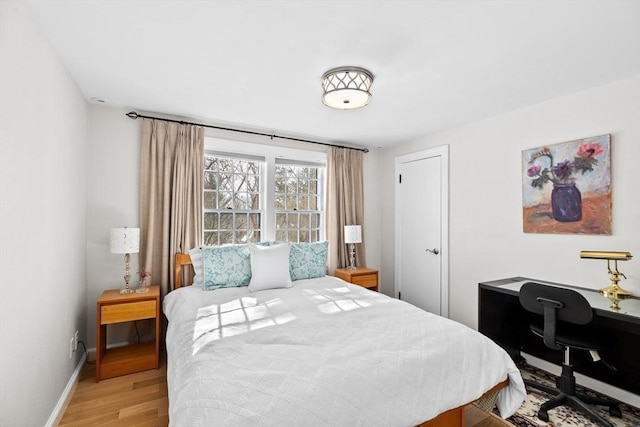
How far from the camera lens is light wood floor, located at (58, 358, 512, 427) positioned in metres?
2.07

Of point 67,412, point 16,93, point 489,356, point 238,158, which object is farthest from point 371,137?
point 67,412

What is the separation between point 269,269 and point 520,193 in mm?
2637

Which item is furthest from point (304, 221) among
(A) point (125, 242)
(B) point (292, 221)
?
(A) point (125, 242)

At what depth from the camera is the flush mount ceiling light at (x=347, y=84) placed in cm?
220

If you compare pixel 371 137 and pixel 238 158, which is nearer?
pixel 238 158

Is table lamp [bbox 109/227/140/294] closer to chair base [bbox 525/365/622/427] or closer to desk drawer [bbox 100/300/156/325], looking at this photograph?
desk drawer [bbox 100/300/156/325]

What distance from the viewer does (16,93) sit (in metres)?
1.49

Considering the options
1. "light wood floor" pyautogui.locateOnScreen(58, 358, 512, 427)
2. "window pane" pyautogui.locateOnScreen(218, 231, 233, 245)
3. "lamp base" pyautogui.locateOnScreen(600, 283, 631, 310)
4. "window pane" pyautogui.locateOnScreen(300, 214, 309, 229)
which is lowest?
"light wood floor" pyautogui.locateOnScreen(58, 358, 512, 427)

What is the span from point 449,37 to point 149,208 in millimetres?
3056

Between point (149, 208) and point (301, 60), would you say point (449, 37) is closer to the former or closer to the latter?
point (301, 60)

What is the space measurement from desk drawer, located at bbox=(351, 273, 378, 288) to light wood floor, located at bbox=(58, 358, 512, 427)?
1.88m

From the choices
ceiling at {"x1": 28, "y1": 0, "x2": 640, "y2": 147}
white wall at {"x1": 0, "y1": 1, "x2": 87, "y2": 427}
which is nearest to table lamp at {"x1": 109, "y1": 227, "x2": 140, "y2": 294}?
white wall at {"x1": 0, "y1": 1, "x2": 87, "y2": 427}

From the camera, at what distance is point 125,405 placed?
2.24 meters

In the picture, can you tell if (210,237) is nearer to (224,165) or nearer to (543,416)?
(224,165)
